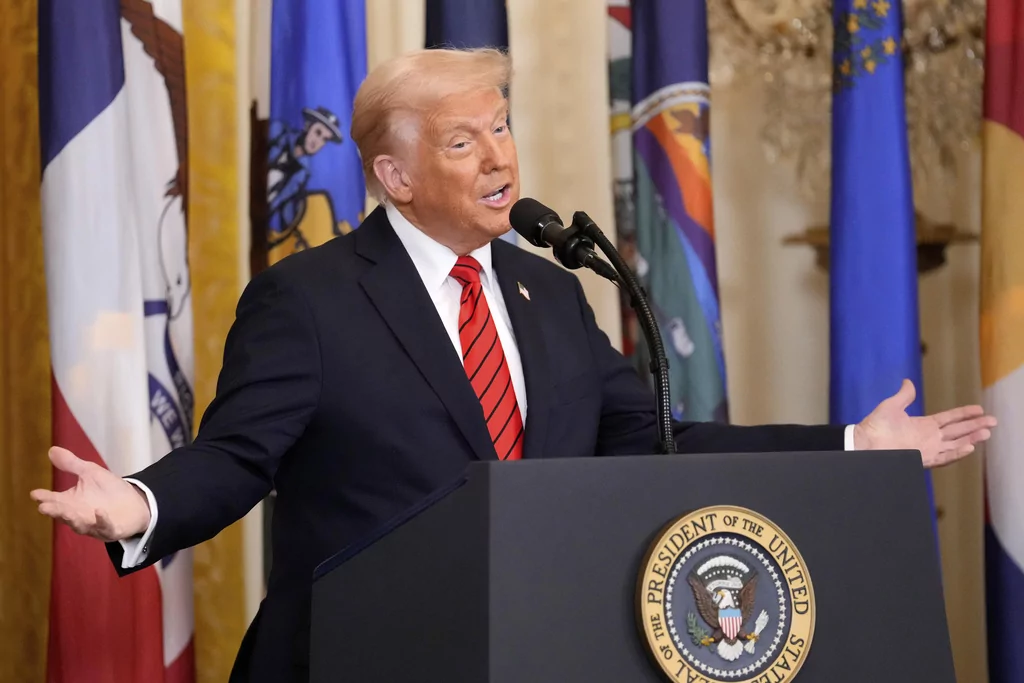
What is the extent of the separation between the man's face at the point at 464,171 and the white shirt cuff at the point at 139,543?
713 millimetres

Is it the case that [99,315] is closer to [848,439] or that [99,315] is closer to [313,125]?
[313,125]

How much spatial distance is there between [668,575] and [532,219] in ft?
2.07

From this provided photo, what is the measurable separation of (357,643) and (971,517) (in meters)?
2.13

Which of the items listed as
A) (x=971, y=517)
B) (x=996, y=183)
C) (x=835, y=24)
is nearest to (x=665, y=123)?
(x=835, y=24)

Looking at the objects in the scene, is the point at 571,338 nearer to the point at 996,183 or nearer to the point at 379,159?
the point at 379,159

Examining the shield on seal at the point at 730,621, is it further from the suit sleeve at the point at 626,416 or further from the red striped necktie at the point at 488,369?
the suit sleeve at the point at 626,416

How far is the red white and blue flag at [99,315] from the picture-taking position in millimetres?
2287

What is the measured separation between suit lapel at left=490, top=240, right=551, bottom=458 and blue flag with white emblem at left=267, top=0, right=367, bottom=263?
56 cm

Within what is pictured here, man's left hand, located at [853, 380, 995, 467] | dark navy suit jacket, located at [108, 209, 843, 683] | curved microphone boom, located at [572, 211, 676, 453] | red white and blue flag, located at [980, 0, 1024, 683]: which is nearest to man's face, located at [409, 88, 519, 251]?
dark navy suit jacket, located at [108, 209, 843, 683]

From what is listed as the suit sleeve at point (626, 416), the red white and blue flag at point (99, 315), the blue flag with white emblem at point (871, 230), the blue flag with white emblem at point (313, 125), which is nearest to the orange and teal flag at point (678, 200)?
the blue flag with white emblem at point (871, 230)

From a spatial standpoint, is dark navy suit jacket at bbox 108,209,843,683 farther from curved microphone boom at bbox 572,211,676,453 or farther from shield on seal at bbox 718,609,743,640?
shield on seal at bbox 718,609,743,640

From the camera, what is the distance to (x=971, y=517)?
2.99 m

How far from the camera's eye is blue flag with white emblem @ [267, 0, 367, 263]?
99.9 inches

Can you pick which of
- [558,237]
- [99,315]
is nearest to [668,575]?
[558,237]
